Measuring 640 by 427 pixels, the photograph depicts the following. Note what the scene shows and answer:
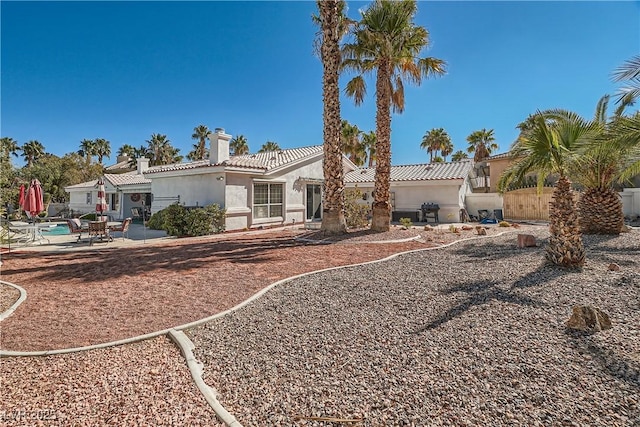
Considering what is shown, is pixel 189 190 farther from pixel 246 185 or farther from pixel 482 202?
pixel 482 202

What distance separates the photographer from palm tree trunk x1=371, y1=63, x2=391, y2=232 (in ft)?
49.3

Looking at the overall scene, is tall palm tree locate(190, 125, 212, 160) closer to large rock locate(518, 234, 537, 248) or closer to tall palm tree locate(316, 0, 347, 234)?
tall palm tree locate(316, 0, 347, 234)

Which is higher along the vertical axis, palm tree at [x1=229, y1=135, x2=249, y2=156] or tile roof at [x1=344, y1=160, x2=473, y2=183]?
palm tree at [x1=229, y1=135, x2=249, y2=156]

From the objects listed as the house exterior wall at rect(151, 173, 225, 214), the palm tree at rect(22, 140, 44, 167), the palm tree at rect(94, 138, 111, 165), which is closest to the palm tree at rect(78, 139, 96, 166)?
the palm tree at rect(94, 138, 111, 165)

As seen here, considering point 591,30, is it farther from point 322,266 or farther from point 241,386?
point 241,386

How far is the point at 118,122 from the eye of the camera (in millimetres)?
29953

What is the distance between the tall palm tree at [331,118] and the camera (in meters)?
13.9

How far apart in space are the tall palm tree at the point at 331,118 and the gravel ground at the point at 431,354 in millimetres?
7696

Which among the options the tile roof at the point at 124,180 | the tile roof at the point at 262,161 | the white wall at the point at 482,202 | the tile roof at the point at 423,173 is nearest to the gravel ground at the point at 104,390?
the tile roof at the point at 262,161

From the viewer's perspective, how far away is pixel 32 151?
49719 mm

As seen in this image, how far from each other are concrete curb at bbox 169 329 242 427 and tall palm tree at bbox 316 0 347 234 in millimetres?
10231

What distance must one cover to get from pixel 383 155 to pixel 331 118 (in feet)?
10.5

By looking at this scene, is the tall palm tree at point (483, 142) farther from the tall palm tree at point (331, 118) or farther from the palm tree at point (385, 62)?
the tall palm tree at point (331, 118)

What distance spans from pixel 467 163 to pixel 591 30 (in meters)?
16.2
